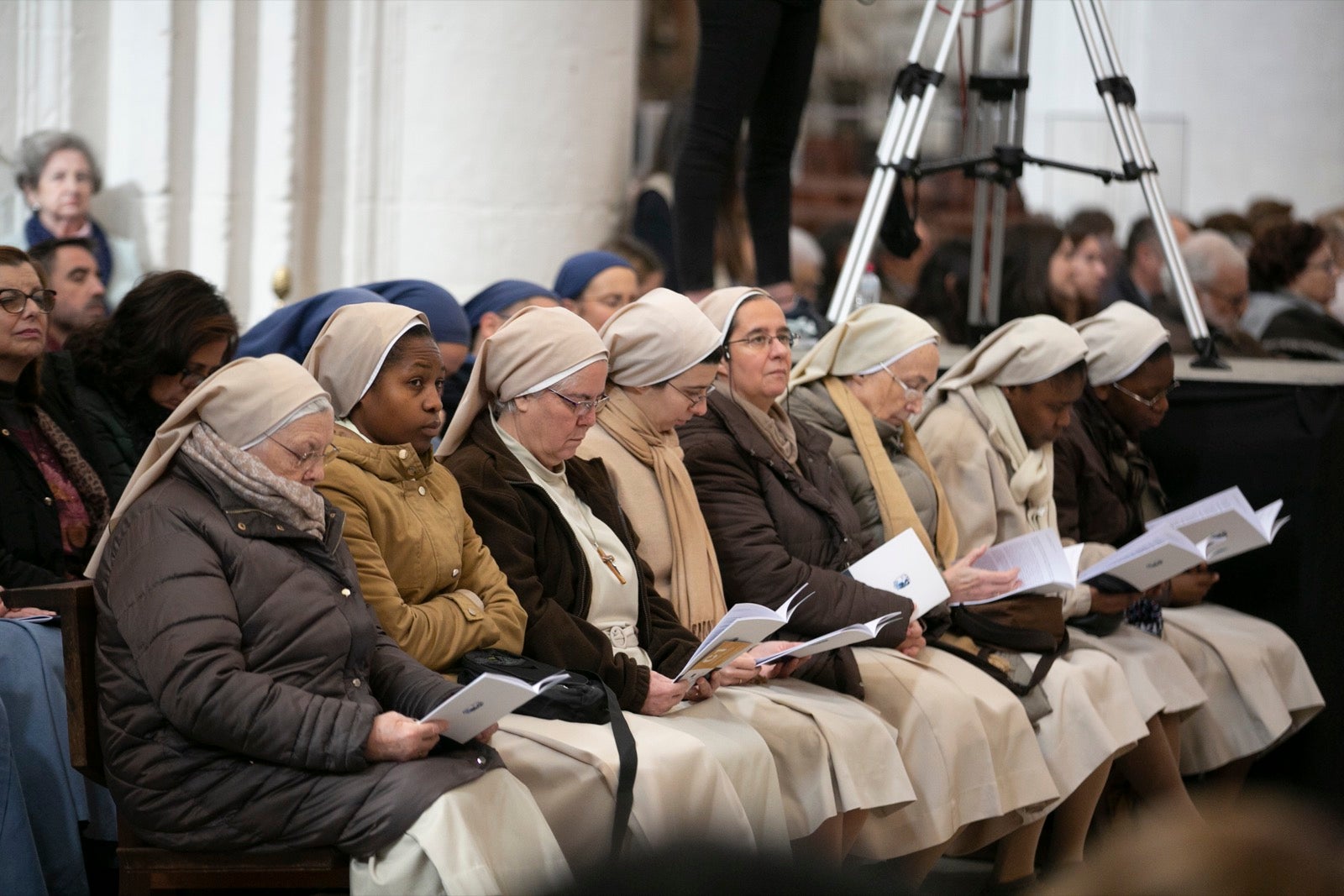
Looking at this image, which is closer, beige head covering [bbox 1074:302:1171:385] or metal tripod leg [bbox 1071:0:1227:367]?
beige head covering [bbox 1074:302:1171:385]

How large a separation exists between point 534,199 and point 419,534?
352 centimetres

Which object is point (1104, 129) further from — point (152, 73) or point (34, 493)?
point (34, 493)

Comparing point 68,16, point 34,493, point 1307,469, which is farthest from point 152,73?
point 1307,469

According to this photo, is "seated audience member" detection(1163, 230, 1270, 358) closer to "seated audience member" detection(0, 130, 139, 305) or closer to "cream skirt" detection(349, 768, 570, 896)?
"seated audience member" detection(0, 130, 139, 305)

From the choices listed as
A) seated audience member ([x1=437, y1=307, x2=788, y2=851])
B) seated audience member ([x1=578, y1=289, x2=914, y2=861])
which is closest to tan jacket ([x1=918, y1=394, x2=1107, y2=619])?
seated audience member ([x1=578, y1=289, x2=914, y2=861])

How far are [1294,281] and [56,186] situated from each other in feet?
19.4

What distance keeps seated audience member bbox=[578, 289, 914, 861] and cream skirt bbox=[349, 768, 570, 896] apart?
1.00 m

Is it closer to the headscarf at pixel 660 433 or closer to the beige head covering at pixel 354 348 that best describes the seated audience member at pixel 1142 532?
the headscarf at pixel 660 433

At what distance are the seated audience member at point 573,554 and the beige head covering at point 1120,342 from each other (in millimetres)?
2353

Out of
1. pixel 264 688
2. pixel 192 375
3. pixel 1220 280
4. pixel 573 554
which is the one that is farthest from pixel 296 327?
pixel 1220 280

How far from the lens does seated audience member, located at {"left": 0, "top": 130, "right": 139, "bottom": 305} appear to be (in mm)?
5547

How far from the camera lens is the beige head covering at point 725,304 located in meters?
4.62

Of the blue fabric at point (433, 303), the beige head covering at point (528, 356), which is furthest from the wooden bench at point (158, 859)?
the blue fabric at point (433, 303)

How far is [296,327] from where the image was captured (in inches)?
184
